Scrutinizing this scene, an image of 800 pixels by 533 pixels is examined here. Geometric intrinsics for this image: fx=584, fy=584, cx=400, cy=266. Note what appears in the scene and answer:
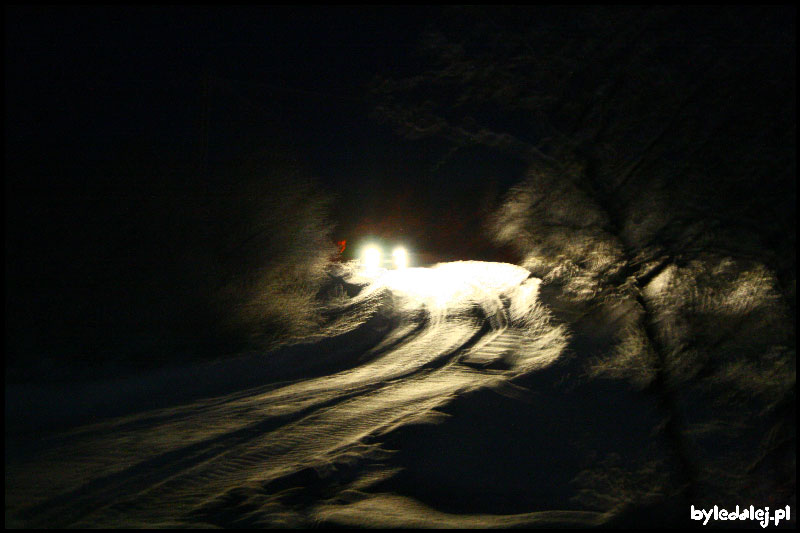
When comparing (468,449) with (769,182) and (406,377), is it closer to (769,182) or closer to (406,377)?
(406,377)

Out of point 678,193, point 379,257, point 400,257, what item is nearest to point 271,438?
point 678,193

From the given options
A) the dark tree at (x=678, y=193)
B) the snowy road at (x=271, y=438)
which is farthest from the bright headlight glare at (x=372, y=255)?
the dark tree at (x=678, y=193)

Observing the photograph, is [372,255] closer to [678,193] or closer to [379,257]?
[379,257]

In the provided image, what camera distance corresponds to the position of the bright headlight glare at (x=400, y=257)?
30930 millimetres

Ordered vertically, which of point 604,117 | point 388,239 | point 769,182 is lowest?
point 769,182

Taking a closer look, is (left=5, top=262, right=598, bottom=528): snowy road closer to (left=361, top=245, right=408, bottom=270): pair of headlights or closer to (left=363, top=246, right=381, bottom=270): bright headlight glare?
(left=361, top=245, right=408, bottom=270): pair of headlights

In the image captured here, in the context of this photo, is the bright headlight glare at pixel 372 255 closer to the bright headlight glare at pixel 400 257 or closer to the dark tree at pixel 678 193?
the bright headlight glare at pixel 400 257

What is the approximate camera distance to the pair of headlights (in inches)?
1190

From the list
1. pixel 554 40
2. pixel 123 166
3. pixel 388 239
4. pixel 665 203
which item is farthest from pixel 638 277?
pixel 388 239

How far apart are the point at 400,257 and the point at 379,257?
195 centimetres

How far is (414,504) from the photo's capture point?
16.9 ft

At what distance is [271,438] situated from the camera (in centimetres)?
657

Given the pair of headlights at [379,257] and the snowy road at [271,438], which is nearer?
the snowy road at [271,438]

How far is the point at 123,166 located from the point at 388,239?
30.6 m
